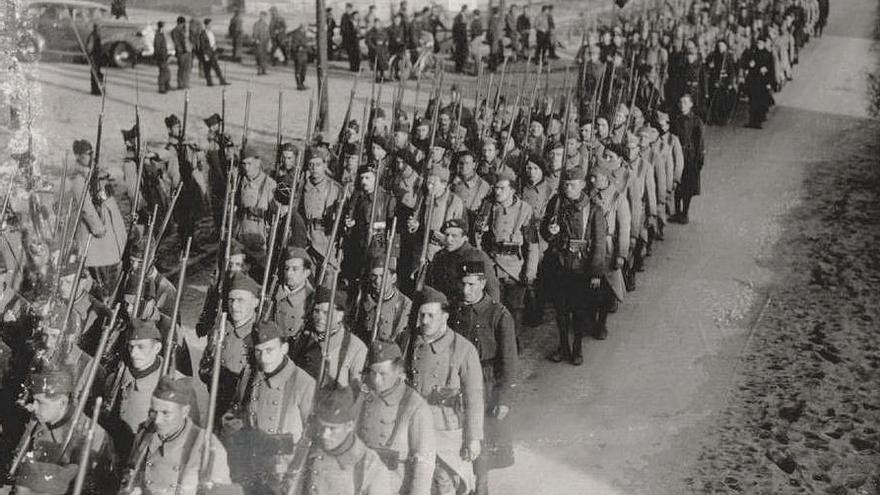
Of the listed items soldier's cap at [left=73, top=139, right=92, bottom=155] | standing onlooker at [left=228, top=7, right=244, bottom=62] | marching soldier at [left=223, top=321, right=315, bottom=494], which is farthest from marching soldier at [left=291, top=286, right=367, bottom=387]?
standing onlooker at [left=228, top=7, right=244, bottom=62]

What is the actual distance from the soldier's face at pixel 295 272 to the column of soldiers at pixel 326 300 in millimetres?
15

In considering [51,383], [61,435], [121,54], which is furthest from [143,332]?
[121,54]

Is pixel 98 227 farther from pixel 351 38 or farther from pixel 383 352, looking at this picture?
pixel 351 38

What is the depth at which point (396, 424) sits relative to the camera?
4461 millimetres

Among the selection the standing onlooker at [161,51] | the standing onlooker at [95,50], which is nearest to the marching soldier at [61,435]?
the standing onlooker at [95,50]

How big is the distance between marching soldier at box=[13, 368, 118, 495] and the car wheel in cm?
1774

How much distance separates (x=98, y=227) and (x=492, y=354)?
405 centimetres

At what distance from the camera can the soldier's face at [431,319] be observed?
16.3ft

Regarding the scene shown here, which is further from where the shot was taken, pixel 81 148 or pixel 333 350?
pixel 81 148

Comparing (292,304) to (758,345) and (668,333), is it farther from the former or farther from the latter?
(758,345)

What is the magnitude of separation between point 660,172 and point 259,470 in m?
6.43

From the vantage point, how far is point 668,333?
317 inches

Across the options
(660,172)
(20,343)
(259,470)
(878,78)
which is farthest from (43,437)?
(878,78)

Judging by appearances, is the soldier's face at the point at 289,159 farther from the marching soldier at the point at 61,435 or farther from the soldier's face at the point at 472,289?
the marching soldier at the point at 61,435
